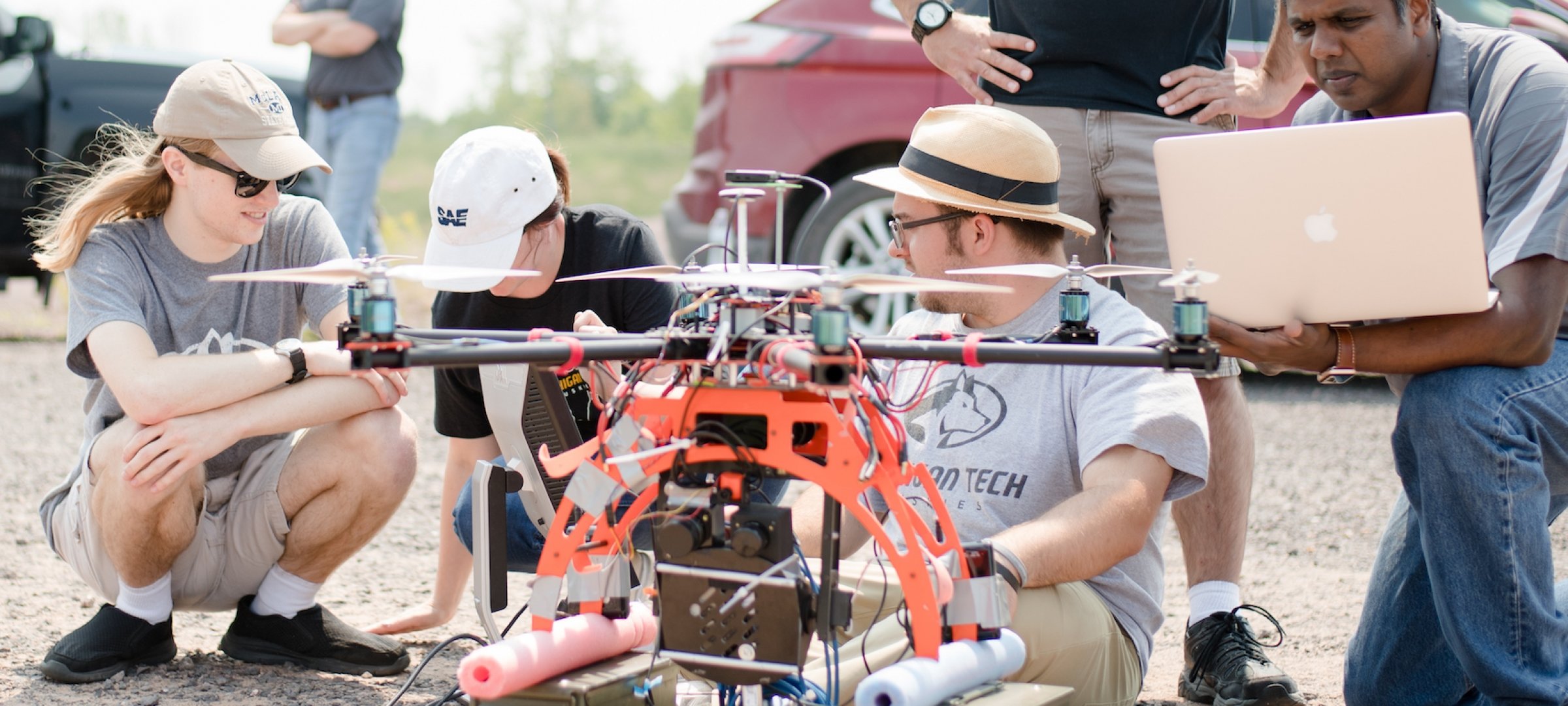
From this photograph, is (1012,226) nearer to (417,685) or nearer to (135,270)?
(417,685)

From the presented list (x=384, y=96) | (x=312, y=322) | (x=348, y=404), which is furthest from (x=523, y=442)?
(x=384, y=96)

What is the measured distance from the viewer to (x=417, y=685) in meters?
3.39

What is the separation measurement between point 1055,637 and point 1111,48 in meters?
1.56

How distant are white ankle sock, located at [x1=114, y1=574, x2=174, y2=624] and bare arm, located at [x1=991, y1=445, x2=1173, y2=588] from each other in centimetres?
194

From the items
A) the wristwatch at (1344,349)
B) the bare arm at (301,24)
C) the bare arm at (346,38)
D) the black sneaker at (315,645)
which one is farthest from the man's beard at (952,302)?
the bare arm at (301,24)

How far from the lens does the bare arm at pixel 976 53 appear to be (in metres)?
3.64

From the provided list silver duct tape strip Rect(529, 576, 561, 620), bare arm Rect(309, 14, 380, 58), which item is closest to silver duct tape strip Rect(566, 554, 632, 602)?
silver duct tape strip Rect(529, 576, 561, 620)

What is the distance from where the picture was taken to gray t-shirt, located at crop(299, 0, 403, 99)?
278 inches

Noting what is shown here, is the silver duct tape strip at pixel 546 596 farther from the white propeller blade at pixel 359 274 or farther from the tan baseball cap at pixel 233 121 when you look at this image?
the tan baseball cap at pixel 233 121

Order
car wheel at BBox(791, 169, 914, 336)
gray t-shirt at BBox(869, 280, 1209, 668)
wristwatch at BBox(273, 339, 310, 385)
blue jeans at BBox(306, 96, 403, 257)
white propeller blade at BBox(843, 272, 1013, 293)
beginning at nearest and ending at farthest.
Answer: white propeller blade at BBox(843, 272, 1013, 293) → gray t-shirt at BBox(869, 280, 1209, 668) → wristwatch at BBox(273, 339, 310, 385) → car wheel at BBox(791, 169, 914, 336) → blue jeans at BBox(306, 96, 403, 257)

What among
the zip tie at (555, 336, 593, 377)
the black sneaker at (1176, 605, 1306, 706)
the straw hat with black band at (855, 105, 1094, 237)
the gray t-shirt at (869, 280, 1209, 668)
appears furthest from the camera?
the black sneaker at (1176, 605, 1306, 706)

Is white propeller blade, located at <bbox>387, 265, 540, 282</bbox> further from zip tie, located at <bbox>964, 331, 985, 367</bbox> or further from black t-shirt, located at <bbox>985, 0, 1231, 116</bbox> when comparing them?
black t-shirt, located at <bbox>985, 0, 1231, 116</bbox>

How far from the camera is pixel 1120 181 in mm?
3537

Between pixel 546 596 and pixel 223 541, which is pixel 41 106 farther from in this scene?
pixel 546 596
